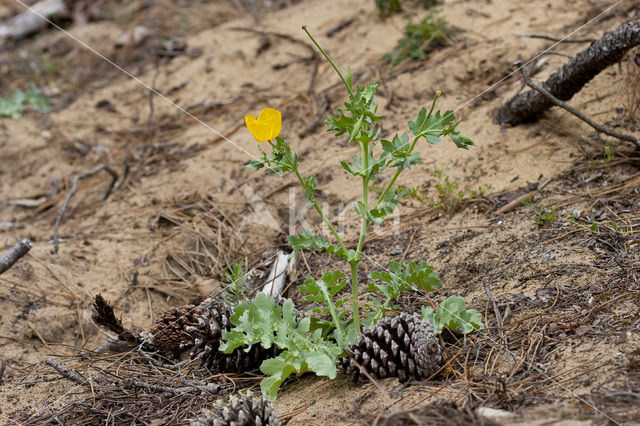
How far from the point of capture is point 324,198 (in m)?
3.44

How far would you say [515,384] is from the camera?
1.70 meters

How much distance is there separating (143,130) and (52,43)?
275 centimetres

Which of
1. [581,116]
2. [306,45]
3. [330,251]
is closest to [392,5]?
[306,45]

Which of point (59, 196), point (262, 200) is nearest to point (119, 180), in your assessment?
point (59, 196)

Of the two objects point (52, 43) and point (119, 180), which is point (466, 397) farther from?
point (52, 43)

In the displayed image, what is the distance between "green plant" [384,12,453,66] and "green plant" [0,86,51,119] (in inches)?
140

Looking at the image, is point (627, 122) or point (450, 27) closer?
point (627, 122)

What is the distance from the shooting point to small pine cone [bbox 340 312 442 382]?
6.10 ft

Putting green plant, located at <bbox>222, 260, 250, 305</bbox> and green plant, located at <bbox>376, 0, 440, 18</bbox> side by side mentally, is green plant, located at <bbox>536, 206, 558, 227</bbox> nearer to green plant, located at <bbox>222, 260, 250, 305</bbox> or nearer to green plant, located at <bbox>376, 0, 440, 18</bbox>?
green plant, located at <bbox>222, 260, 250, 305</bbox>

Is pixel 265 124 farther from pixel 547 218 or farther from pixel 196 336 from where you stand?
pixel 547 218

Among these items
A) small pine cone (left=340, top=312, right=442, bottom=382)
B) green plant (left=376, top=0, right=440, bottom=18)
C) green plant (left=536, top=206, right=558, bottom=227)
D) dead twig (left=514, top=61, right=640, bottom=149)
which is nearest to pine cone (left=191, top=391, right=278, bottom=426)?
small pine cone (left=340, top=312, right=442, bottom=382)

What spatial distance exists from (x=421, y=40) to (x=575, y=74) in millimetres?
1648

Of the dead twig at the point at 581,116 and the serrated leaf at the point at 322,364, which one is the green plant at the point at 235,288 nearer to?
the serrated leaf at the point at 322,364

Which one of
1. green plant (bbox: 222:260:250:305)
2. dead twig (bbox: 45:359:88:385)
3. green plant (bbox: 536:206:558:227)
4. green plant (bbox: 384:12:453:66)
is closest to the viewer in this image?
dead twig (bbox: 45:359:88:385)
